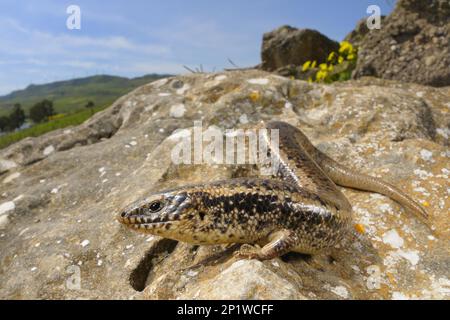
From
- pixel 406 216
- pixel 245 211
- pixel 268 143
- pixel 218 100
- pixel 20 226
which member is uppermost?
pixel 218 100

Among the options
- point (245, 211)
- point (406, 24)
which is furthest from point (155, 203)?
point (406, 24)

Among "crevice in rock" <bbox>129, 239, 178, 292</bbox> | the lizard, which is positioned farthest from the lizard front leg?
"crevice in rock" <bbox>129, 239, 178, 292</bbox>

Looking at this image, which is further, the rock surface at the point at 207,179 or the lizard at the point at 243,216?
the lizard at the point at 243,216

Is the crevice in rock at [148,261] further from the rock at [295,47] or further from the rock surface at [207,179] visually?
the rock at [295,47]

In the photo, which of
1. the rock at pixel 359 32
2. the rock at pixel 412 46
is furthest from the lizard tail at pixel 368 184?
the rock at pixel 359 32

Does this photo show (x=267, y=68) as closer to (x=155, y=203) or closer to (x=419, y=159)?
(x=419, y=159)
